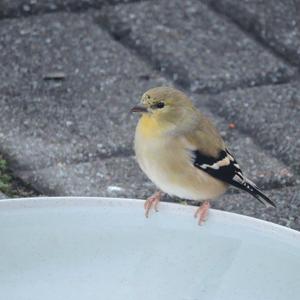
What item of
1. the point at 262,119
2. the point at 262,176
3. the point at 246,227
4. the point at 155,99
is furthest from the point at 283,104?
the point at 246,227

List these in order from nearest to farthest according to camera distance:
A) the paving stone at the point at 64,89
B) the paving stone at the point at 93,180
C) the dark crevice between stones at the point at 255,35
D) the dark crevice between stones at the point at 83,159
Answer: the paving stone at the point at 93,180 < the dark crevice between stones at the point at 83,159 < the paving stone at the point at 64,89 < the dark crevice between stones at the point at 255,35

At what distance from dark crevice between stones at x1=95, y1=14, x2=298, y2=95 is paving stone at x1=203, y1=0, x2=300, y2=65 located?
0.91 feet

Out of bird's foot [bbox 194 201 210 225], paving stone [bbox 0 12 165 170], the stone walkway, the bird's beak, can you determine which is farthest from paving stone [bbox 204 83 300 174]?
bird's foot [bbox 194 201 210 225]

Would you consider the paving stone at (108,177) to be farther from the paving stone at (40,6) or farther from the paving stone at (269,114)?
the paving stone at (40,6)

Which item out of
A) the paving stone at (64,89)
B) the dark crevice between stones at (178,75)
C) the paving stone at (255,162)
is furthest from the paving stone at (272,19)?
the paving stone at (255,162)

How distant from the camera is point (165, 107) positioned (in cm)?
358

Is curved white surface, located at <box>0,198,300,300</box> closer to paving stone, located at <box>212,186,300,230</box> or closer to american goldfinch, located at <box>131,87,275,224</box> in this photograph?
american goldfinch, located at <box>131,87,275,224</box>

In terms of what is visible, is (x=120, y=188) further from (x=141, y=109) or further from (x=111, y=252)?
(x=111, y=252)

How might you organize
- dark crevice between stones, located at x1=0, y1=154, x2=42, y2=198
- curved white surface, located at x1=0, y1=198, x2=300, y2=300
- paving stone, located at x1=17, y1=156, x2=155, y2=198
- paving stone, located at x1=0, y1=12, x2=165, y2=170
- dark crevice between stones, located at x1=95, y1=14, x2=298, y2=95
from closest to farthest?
curved white surface, located at x1=0, y1=198, x2=300, y2=300 → dark crevice between stones, located at x1=0, y1=154, x2=42, y2=198 → paving stone, located at x1=17, y1=156, x2=155, y2=198 → paving stone, located at x1=0, y1=12, x2=165, y2=170 → dark crevice between stones, located at x1=95, y1=14, x2=298, y2=95

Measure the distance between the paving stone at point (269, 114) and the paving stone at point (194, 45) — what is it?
0.12 meters

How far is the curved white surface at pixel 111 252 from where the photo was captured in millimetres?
3020

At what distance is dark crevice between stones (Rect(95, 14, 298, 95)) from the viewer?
5.31 metres

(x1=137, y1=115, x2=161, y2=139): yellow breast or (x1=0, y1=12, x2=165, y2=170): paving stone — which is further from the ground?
(x1=137, y1=115, x2=161, y2=139): yellow breast

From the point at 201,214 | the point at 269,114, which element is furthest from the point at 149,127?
the point at 269,114
